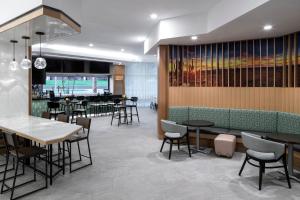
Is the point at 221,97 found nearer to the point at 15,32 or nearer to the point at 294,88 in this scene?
the point at 294,88

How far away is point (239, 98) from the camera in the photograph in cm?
548

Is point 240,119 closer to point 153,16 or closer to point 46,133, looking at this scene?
point 153,16

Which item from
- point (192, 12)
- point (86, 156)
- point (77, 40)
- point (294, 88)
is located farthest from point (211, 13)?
point (77, 40)

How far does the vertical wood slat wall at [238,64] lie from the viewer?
4914 mm

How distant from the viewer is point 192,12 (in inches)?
194

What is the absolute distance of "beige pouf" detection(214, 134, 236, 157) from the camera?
178 inches

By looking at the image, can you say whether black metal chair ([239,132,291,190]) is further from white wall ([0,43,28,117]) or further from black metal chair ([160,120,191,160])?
white wall ([0,43,28,117])

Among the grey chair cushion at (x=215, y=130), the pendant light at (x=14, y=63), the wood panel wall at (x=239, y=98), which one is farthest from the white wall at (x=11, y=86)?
the grey chair cushion at (x=215, y=130)

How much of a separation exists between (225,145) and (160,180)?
173 centimetres

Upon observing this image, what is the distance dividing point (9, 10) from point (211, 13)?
12.1 feet

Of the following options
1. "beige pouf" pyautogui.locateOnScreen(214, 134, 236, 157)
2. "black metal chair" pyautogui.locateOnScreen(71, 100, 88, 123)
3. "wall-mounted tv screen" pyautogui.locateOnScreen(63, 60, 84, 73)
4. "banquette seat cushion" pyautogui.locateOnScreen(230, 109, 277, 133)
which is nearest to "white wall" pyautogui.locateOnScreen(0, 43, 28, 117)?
"black metal chair" pyautogui.locateOnScreen(71, 100, 88, 123)

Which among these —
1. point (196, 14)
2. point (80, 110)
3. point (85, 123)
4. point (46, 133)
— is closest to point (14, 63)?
→ point (85, 123)

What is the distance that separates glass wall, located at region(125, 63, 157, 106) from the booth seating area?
749 centimetres

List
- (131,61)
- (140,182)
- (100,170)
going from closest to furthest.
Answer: (140,182)
(100,170)
(131,61)
